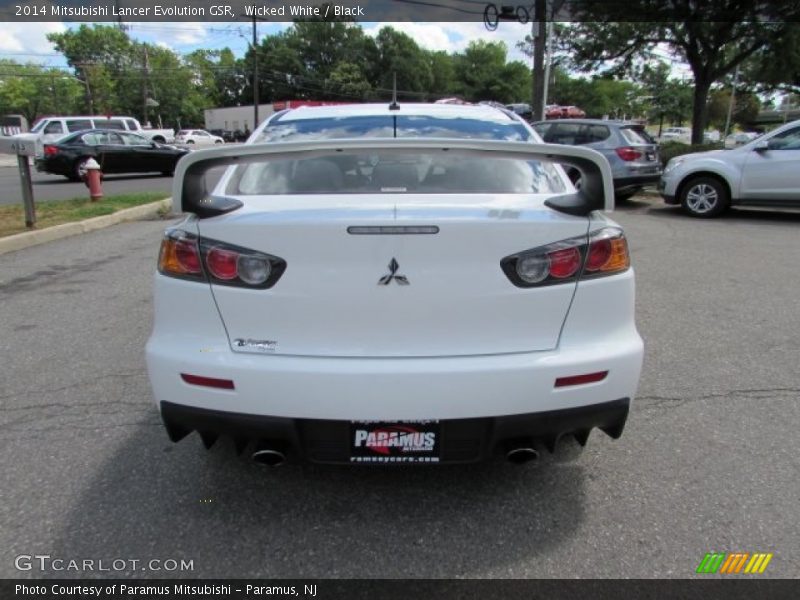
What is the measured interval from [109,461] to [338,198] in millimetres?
1677

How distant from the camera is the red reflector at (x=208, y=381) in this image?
2.16m

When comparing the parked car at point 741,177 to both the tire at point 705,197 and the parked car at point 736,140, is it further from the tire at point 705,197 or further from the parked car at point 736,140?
the parked car at point 736,140

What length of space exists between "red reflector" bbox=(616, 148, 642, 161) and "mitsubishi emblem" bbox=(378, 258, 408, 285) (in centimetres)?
1086

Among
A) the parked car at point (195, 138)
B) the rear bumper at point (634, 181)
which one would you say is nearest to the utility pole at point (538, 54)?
the rear bumper at point (634, 181)

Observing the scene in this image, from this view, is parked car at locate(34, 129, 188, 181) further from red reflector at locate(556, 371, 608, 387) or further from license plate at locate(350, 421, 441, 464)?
red reflector at locate(556, 371, 608, 387)

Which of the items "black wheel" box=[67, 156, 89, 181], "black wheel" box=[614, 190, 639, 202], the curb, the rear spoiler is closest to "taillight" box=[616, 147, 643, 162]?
"black wheel" box=[614, 190, 639, 202]

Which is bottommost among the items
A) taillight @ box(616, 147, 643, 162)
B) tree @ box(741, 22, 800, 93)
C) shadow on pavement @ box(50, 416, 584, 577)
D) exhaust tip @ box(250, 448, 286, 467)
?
shadow on pavement @ box(50, 416, 584, 577)

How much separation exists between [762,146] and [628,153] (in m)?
2.32

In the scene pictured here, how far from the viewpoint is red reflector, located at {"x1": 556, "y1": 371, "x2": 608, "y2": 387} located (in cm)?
217

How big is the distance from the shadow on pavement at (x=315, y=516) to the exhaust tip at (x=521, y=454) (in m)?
0.28

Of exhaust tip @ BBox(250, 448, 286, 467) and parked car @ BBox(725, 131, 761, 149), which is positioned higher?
parked car @ BBox(725, 131, 761, 149)

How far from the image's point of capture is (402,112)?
3.53m

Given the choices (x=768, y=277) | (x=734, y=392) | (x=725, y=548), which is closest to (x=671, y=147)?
(x=768, y=277)

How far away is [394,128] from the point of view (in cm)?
328
